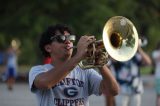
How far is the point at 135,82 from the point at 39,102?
4.44 metres

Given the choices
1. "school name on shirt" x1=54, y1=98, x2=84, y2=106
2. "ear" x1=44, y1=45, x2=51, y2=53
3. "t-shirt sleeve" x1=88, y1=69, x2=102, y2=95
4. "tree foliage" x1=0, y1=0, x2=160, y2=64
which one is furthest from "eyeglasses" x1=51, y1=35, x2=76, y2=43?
"tree foliage" x1=0, y1=0, x2=160, y2=64

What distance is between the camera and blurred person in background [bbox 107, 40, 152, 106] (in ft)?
28.6

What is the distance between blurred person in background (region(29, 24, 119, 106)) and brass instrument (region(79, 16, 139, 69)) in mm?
91

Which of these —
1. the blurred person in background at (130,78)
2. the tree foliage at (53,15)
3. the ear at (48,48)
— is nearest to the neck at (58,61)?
the ear at (48,48)

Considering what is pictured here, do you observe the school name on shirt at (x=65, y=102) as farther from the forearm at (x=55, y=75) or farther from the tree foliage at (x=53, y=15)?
the tree foliage at (x=53, y=15)

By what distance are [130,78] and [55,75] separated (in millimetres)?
4749

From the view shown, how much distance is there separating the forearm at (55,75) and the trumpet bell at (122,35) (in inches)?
16.0

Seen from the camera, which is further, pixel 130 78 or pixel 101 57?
pixel 130 78

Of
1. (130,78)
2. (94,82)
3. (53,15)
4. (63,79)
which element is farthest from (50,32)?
(53,15)

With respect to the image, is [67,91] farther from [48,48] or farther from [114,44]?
[114,44]

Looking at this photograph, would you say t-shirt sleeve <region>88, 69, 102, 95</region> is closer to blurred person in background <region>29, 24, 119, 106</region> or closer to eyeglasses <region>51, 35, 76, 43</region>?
blurred person in background <region>29, 24, 119, 106</region>

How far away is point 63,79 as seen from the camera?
4586mm

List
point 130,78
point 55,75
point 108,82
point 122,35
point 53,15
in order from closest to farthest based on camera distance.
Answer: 1. point 55,75
2. point 108,82
3. point 122,35
4. point 130,78
5. point 53,15

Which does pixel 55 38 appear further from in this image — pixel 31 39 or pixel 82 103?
pixel 31 39
